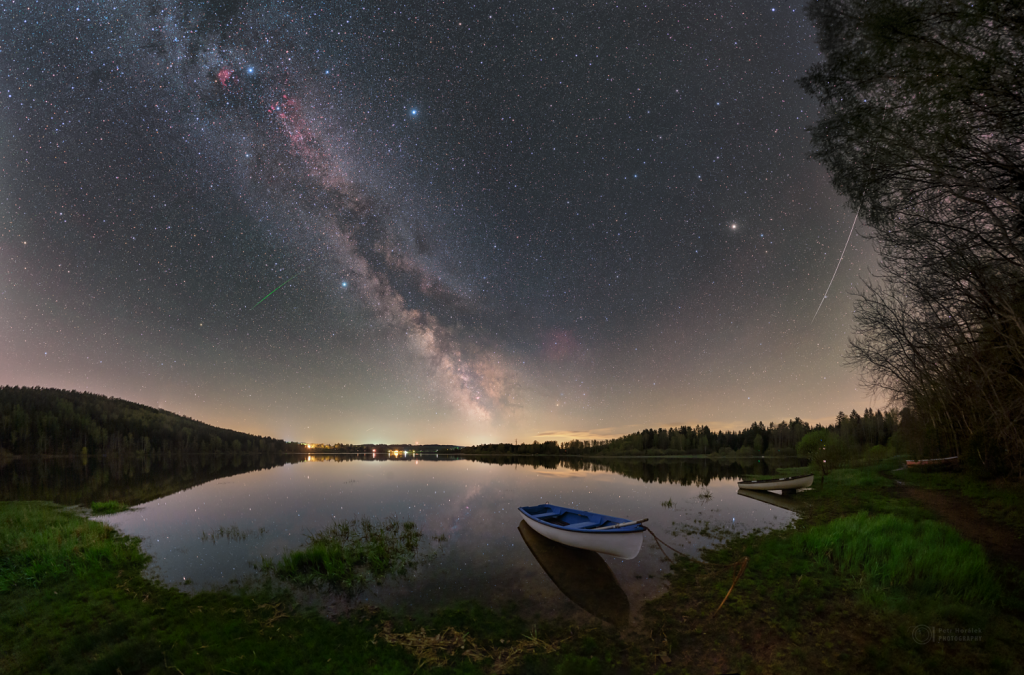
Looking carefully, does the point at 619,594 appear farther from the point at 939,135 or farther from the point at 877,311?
the point at 877,311

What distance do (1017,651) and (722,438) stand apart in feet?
585

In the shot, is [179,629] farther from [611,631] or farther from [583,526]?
[583,526]

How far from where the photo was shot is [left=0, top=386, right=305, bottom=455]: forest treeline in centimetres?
13975

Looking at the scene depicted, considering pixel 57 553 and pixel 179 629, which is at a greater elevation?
pixel 57 553

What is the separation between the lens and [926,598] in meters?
8.67

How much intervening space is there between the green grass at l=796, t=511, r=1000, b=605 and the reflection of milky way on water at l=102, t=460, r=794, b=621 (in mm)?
4723

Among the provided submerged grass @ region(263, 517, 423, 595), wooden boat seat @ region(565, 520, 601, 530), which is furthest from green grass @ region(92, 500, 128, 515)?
wooden boat seat @ region(565, 520, 601, 530)

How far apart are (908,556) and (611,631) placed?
8447 mm

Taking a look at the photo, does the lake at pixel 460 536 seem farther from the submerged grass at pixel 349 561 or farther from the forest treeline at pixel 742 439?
the forest treeline at pixel 742 439

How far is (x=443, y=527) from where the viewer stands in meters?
21.6

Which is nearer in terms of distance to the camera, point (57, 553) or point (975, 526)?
point (57, 553)

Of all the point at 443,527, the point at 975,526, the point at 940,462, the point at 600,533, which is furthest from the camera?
the point at 940,462

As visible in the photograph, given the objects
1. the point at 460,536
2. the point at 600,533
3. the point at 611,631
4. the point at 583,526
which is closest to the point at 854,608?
the point at 611,631

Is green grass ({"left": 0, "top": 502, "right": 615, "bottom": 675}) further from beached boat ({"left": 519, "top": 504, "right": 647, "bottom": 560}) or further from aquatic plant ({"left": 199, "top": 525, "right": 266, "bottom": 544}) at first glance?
aquatic plant ({"left": 199, "top": 525, "right": 266, "bottom": 544})
